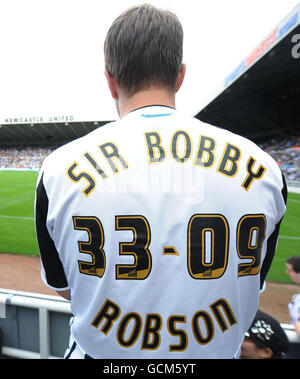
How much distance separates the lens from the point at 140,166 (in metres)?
0.76

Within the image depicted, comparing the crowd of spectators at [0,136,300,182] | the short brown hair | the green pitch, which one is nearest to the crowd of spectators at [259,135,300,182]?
the crowd of spectators at [0,136,300,182]

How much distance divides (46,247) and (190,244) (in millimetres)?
573

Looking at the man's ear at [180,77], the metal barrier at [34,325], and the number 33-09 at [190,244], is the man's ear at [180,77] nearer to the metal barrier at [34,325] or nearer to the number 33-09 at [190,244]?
the number 33-09 at [190,244]

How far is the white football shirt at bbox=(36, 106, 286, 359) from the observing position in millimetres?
751

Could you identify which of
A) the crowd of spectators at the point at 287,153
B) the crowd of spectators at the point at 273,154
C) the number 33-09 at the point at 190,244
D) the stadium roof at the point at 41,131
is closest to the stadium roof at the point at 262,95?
the stadium roof at the point at 41,131

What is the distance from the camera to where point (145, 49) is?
814 millimetres

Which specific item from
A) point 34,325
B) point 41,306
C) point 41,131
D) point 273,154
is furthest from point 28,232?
point 41,131

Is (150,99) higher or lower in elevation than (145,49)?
lower

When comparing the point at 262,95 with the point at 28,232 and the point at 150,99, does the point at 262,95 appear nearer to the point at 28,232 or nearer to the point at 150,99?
the point at 28,232

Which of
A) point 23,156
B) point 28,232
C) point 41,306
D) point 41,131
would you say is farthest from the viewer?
point 23,156

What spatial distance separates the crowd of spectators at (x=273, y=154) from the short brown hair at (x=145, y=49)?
53.2 ft

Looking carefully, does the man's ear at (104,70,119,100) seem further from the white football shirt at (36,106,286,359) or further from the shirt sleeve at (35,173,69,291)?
the shirt sleeve at (35,173,69,291)
